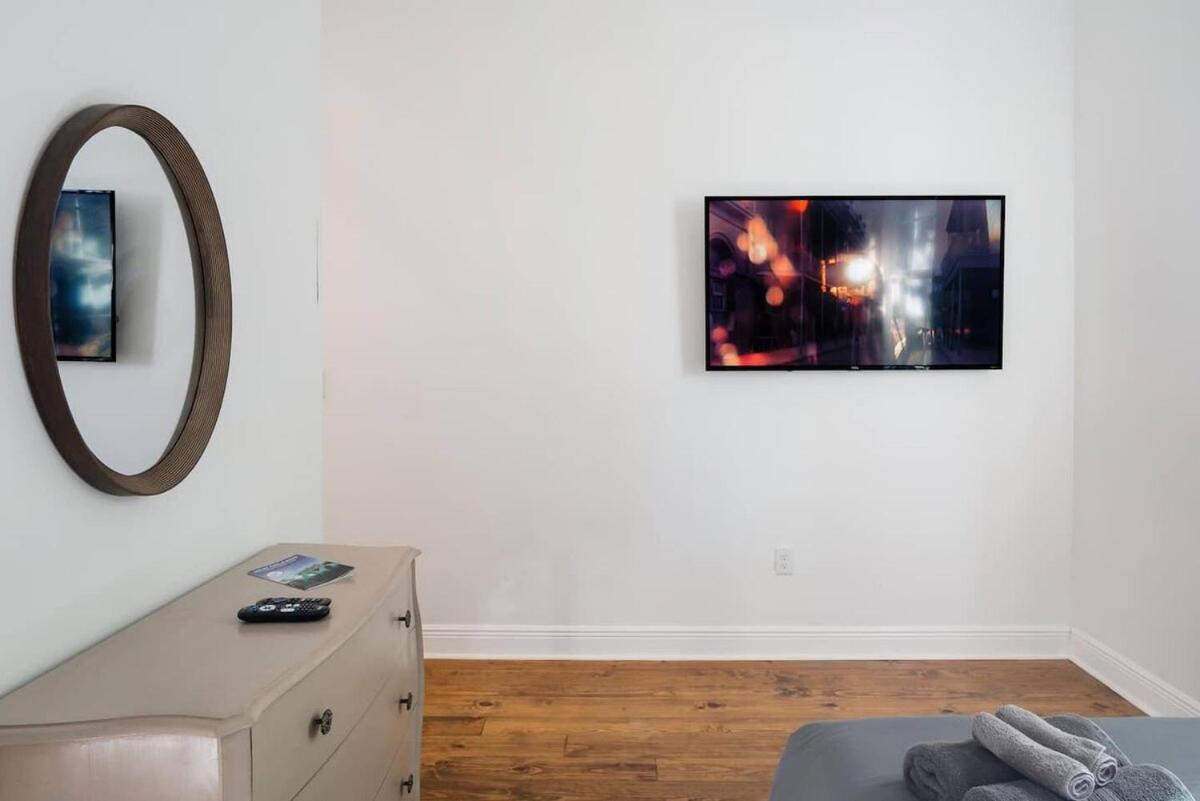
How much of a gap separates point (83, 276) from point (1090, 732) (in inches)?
71.6

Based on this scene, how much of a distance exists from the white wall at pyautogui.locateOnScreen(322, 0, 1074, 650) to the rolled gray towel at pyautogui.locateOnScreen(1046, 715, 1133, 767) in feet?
6.50

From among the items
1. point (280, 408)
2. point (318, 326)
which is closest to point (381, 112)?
point (318, 326)

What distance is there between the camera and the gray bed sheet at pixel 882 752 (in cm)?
134

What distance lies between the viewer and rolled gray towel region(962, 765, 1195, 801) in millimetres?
1086

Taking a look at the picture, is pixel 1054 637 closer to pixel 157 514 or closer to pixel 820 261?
pixel 820 261

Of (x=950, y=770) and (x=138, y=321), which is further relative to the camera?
(x=138, y=321)

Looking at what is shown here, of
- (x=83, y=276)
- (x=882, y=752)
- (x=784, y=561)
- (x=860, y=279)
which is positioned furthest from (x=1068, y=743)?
(x=860, y=279)

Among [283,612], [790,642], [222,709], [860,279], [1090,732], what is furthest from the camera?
[790,642]

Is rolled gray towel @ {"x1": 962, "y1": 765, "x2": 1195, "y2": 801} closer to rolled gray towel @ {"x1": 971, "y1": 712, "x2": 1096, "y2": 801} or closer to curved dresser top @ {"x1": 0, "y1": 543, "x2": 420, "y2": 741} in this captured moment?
rolled gray towel @ {"x1": 971, "y1": 712, "x2": 1096, "y2": 801}

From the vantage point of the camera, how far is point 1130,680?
2887 mm

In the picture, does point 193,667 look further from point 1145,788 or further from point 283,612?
point 1145,788

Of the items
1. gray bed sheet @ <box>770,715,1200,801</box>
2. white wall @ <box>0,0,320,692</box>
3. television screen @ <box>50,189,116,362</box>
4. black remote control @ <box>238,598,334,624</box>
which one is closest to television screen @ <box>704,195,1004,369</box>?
white wall @ <box>0,0,320,692</box>

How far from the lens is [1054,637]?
3309 millimetres

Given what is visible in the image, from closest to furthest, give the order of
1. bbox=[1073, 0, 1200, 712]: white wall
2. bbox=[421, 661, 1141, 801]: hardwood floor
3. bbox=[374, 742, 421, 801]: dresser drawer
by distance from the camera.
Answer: bbox=[374, 742, 421, 801]: dresser drawer → bbox=[421, 661, 1141, 801]: hardwood floor → bbox=[1073, 0, 1200, 712]: white wall
